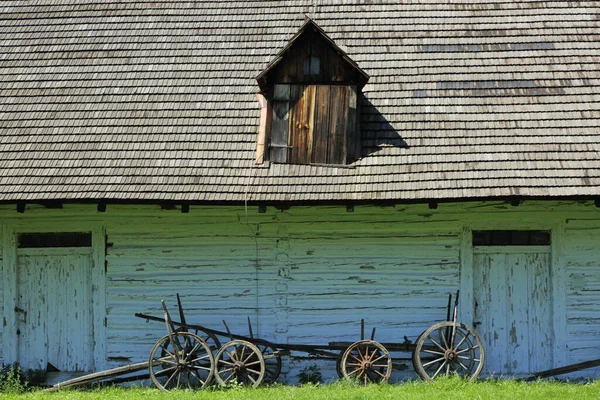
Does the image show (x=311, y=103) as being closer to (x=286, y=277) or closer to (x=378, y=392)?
(x=286, y=277)

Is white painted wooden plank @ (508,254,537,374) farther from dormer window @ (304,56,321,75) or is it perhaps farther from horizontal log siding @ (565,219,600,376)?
dormer window @ (304,56,321,75)

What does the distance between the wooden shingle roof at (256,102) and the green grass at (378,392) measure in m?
2.33

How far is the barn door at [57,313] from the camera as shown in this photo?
12.3 metres

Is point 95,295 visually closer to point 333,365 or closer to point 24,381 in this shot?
point 24,381

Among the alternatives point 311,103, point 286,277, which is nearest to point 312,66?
point 311,103

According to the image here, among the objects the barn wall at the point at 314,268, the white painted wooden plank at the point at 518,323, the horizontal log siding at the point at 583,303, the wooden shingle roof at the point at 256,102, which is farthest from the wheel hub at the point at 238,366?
the horizontal log siding at the point at 583,303

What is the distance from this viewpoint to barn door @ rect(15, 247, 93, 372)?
12289 millimetres

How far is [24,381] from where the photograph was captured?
39.0 feet

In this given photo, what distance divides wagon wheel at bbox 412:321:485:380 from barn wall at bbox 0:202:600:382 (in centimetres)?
37

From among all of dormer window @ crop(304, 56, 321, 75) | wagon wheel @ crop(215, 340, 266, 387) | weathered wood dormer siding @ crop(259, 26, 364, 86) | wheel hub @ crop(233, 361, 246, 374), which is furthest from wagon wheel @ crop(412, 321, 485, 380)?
dormer window @ crop(304, 56, 321, 75)

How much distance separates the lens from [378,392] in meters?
10.2

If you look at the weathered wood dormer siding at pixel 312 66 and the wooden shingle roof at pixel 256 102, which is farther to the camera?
the weathered wood dormer siding at pixel 312 66

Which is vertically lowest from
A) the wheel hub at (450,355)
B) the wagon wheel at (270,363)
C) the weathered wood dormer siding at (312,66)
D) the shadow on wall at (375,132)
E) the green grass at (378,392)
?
the green grass at (378,392)

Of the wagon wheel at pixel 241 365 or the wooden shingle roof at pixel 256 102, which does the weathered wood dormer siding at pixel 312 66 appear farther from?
the wagon wheel at pixel 241 365
